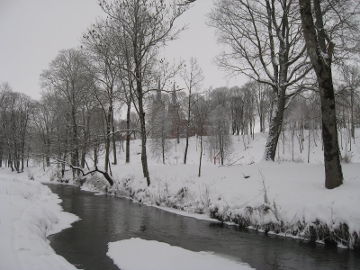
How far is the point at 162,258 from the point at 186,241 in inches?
98.1

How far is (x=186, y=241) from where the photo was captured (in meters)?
11.0

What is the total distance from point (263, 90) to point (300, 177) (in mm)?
49308

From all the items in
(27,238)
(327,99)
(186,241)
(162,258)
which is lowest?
(186,241)

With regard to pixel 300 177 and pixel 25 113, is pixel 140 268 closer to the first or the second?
pixel 300 177

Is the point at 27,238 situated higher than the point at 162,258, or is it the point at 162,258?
the point at 27,238

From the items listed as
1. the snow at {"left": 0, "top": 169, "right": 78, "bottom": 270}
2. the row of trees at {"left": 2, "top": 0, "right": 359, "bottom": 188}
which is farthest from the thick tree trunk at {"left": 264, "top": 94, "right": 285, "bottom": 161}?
the snow at {"left": 0, "top": 169, "right": 78, "bottom": 270}

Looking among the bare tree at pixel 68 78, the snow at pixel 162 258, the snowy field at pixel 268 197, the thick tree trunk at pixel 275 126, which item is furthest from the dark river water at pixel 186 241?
the bare tree at pixel 68 78

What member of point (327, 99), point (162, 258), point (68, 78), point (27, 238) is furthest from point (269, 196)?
point (68, 78)

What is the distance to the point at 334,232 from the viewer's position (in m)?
9.75

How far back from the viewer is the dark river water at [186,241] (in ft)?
28.4

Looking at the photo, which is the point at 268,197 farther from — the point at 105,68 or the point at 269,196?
the point at 105,68

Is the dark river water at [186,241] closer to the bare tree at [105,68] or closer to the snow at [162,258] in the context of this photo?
the snow at [162,258]

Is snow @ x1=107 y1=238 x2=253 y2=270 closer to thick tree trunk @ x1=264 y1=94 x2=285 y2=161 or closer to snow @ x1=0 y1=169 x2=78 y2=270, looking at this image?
snow @ x1=0 y1=169 x2=78 y2=270

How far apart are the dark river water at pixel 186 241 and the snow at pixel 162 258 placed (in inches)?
13.9
